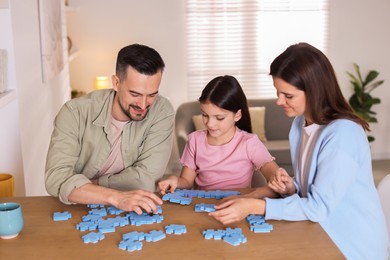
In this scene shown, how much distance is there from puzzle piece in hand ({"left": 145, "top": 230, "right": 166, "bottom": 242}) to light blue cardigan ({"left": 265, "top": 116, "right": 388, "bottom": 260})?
0.38 meters

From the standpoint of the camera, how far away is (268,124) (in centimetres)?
577

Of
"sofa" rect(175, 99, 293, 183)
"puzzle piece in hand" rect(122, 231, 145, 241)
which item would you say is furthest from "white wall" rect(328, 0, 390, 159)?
"puzzle piece in hand" rect(122, 231, 145, 241)

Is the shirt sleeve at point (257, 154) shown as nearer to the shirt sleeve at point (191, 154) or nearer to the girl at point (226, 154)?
the girl at point (226, 154)

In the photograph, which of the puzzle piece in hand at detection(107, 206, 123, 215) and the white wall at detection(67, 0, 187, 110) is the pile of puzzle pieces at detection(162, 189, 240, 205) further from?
the white wall at detection(67, 0, 187, 110)

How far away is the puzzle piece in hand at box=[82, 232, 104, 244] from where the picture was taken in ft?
5.28

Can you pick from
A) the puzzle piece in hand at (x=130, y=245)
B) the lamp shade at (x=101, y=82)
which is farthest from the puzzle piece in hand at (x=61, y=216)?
the lamp shade at (x=101, y=82)

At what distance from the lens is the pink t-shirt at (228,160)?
2.58m

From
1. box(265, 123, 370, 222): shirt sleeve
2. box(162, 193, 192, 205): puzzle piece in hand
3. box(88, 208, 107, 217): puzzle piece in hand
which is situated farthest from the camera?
box(162, 193, 192, 205): puzzle piece in hand

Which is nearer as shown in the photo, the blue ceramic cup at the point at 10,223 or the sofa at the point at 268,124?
the blue ceramic cup at the point at 10,223

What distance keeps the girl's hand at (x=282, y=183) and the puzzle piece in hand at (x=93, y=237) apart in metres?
0.73

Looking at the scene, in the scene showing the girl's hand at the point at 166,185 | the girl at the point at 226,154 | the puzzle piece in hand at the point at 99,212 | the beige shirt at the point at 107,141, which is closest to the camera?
the puzzle piece in hand at the point at 99,212

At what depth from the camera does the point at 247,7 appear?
6.18 metres

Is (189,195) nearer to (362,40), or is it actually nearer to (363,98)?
(363,98)

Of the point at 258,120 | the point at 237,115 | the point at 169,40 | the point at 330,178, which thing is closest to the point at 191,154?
the point at 237,115
